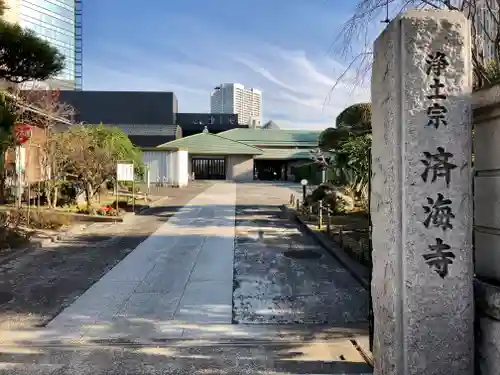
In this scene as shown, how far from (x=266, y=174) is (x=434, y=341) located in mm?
51433

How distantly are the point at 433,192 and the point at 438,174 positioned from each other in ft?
0.42

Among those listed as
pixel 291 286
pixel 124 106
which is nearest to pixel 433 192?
pixel 291 286

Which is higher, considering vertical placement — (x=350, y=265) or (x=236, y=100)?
(x=236, y=100)

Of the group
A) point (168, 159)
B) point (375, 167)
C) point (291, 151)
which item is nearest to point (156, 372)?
point (375, 167)

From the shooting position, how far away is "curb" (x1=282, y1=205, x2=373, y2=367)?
5.03 metres

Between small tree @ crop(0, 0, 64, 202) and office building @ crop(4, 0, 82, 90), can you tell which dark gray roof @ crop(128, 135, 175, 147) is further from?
small tree @ crop(0, 0, 64, 202)

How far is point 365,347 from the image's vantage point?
513cm

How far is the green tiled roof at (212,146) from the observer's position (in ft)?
154

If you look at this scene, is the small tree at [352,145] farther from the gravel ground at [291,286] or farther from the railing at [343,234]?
the gravel ground at [291,286]

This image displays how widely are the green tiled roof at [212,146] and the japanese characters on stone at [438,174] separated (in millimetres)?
43608

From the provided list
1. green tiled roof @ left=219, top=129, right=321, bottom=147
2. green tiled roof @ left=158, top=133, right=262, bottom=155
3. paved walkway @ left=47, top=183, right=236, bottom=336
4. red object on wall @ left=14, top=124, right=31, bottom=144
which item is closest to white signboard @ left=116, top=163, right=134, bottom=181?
red object on wall @ left=14, top=124, right=31, bottom=144

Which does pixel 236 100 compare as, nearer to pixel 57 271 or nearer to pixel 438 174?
pixel 57 271

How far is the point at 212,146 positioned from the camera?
47.6 meters

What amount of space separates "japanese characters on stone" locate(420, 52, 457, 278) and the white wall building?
79.1 m
